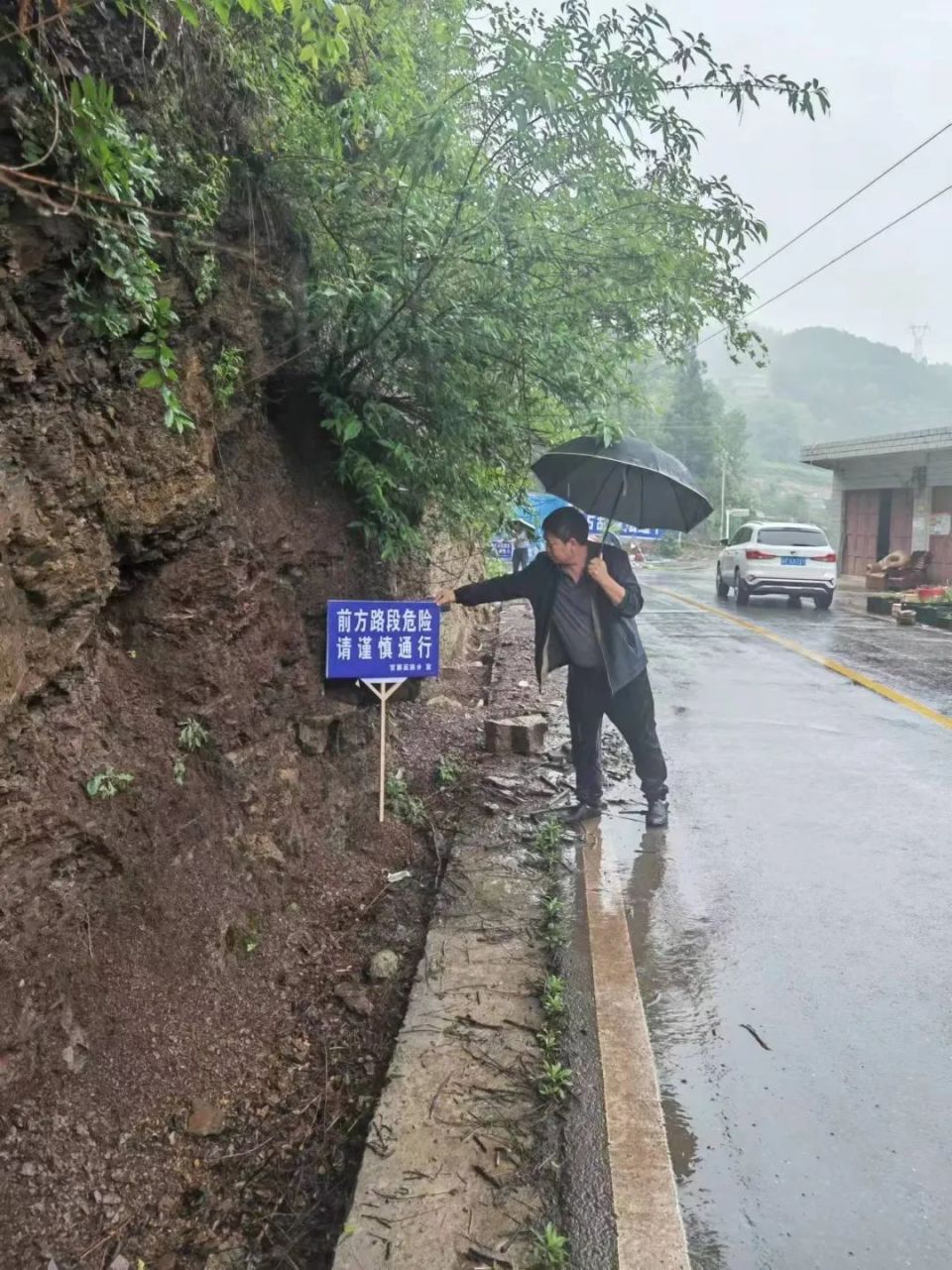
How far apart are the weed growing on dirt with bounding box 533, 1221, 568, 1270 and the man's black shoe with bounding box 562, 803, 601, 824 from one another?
313cm

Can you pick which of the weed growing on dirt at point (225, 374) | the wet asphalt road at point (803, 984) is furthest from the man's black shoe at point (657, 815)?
the weed growing on dirt at point (225, 374)

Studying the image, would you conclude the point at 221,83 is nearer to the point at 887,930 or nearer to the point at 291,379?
the point at 291,379

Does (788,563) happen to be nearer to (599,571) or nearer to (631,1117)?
(599,571)

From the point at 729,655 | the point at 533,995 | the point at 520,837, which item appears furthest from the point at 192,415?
the point at 729,655

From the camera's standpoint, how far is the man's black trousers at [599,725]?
5.37 metres

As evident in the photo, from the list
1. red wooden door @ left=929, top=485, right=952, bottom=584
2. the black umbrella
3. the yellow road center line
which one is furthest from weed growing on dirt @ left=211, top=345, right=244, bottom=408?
red wooden door @ left=929, top=485, right=952, bottom=584

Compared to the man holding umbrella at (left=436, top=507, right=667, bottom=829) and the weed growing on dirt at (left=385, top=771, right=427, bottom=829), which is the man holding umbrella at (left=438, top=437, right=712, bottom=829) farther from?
the weed growing on dirt at (left=385, top=771, right=427, bottom=829)

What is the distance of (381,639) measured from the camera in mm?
4559

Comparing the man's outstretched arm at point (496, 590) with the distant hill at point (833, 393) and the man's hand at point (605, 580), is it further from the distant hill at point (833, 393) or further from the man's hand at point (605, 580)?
the distant hill at point (833, 393)

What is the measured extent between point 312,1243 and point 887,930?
110 inches

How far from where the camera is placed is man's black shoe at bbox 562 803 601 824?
5.41m

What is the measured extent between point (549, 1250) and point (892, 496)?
2750cm

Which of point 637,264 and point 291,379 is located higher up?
point 637,264

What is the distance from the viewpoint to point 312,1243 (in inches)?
101
